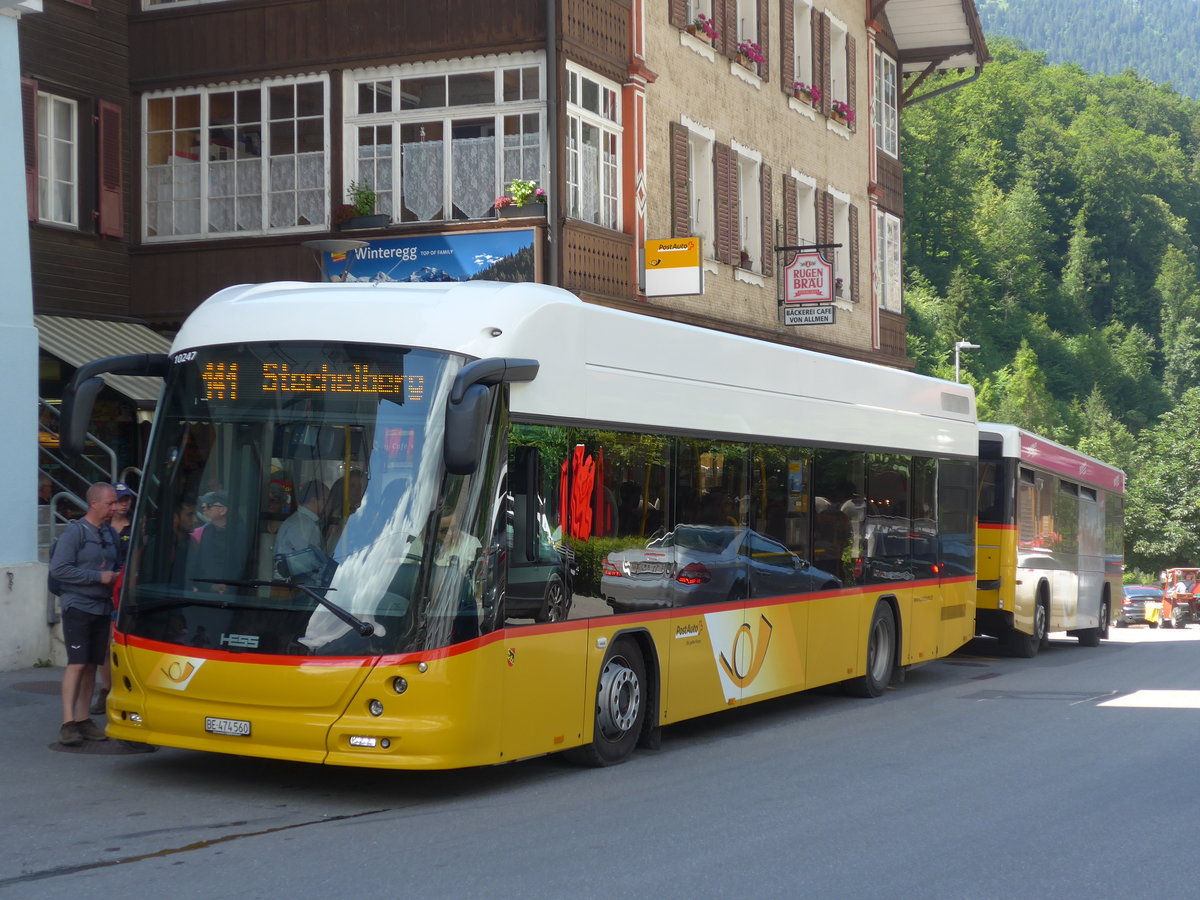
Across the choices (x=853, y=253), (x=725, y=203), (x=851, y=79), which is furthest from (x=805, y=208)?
(x=725, y=203)

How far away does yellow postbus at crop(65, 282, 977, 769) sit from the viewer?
28.0ft

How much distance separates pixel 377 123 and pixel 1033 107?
9320 centimetres

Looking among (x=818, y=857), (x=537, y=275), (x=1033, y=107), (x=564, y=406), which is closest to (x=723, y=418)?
(x=564, y=406)

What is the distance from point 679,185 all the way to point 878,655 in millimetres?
10071

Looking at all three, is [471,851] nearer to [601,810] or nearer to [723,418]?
[601,810]

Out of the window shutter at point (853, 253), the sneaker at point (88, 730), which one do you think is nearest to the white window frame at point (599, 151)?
the window shutter at point (853, 253)

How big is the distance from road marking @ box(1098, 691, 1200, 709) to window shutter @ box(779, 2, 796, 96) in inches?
568

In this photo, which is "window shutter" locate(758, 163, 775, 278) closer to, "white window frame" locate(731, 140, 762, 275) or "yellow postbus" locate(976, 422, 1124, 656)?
"white window frame" locate(731, 140, 762, 275)

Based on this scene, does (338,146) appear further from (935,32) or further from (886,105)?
(935,32)

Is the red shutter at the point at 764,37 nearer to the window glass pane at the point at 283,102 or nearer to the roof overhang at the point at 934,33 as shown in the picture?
the roof overhang at the point at 934,33

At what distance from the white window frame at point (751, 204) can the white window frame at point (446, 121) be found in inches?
268

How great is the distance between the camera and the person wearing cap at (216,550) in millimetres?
8766

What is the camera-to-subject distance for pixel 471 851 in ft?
25.0

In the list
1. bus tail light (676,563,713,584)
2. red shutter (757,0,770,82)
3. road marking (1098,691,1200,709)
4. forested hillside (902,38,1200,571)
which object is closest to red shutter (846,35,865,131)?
red shutter (757,0,770,82)
